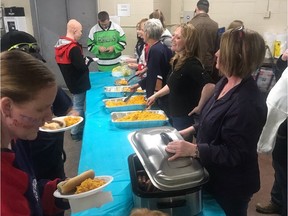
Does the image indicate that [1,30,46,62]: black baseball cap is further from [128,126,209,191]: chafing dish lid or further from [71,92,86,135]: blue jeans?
[71,92,86,135]: blue jeans

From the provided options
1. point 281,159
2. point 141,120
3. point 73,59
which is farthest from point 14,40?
point 281,159

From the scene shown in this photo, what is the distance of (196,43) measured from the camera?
187 cm

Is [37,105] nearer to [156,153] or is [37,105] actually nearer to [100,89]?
[156,153]

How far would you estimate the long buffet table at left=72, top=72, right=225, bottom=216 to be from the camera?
1124 millimetres

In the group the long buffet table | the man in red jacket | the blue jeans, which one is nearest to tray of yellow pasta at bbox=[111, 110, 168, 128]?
the long buffet table

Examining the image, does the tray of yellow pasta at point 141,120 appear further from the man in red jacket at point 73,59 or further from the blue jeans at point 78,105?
the blue jeans at point 78,105

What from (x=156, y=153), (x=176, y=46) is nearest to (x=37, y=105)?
(x=156, y=153)

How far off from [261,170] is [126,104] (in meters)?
1.36

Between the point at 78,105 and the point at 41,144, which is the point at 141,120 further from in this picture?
the point at 78,105

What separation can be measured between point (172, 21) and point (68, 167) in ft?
10.4

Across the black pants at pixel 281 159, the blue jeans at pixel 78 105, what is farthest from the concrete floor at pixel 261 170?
the black pants at pixel 281 159

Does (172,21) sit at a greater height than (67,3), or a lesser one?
lesser

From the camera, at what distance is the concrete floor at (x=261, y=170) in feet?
7.07

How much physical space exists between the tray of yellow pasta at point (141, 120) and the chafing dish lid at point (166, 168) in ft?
2.37
